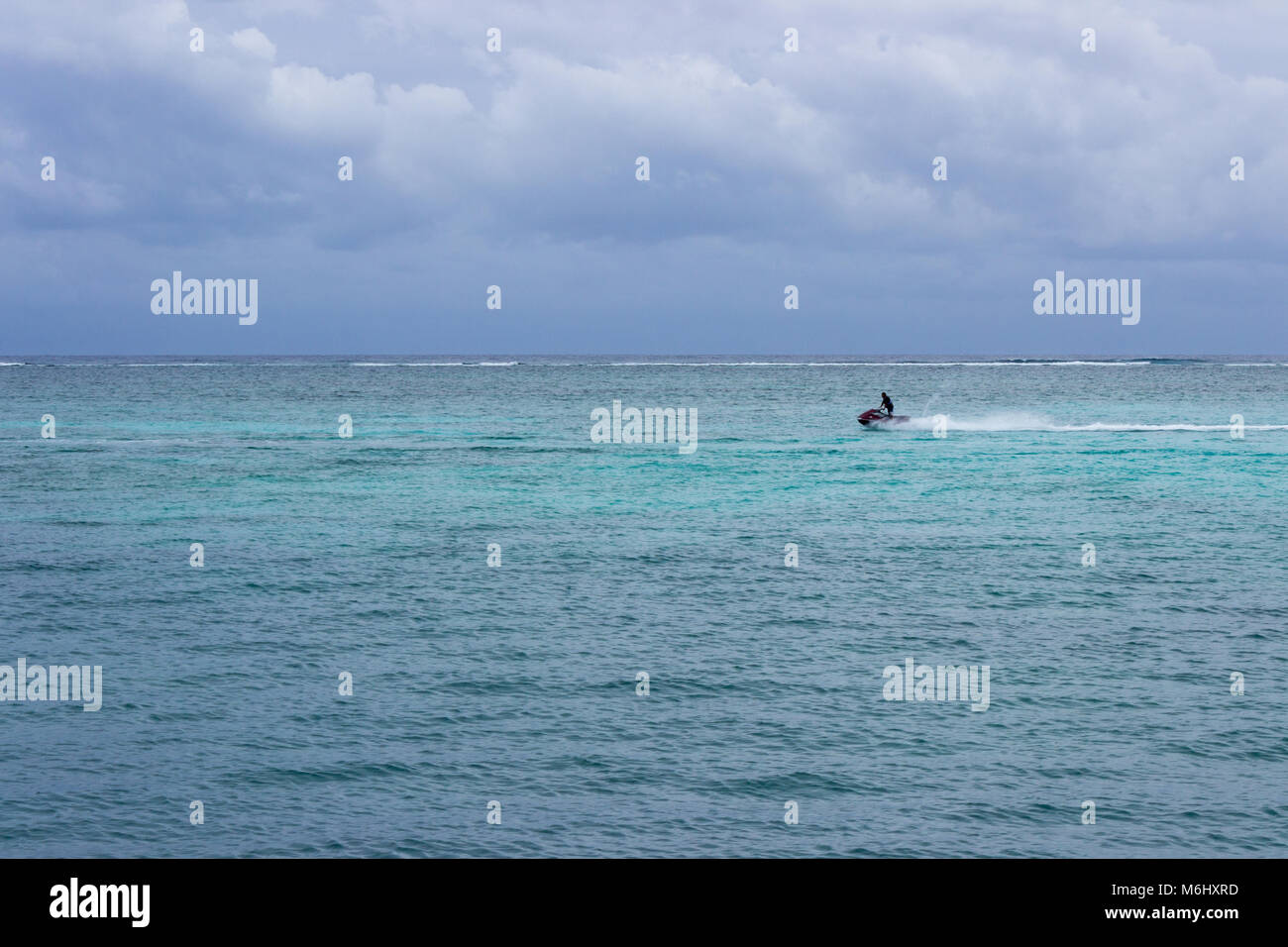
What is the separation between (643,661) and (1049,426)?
75153 millimetres

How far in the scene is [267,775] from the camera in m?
17.5

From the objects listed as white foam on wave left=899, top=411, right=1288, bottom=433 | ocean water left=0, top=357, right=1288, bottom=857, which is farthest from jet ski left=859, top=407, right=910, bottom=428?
ocean water left=0, top=357, right=1288, bottom=857

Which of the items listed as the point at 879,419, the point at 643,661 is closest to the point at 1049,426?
the point at 879,419

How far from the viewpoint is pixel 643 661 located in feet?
75.8

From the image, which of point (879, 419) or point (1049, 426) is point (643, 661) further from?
point (1049, 426)

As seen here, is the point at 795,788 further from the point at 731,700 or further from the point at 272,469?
the point at 272,469

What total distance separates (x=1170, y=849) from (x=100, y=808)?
13.7 m

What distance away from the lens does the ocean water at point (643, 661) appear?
15906 millimetres

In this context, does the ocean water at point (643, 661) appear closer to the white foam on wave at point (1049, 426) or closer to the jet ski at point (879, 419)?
the jet ski at point (879, 419)

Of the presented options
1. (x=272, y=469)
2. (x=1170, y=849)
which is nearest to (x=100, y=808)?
(x=1170, y=849)

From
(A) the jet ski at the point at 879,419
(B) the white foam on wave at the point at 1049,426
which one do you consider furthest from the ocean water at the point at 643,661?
(B) the white foam on wave at the point at 1049,426

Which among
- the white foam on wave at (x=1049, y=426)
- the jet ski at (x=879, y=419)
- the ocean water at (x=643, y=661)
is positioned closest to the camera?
A: the ocean water at (x=643, y=661)

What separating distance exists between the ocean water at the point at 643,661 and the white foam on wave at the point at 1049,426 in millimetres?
30734

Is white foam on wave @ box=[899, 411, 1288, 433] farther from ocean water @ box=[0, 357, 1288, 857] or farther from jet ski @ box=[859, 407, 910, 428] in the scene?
ocean water @ box=[0, 357, 1288, 857]
